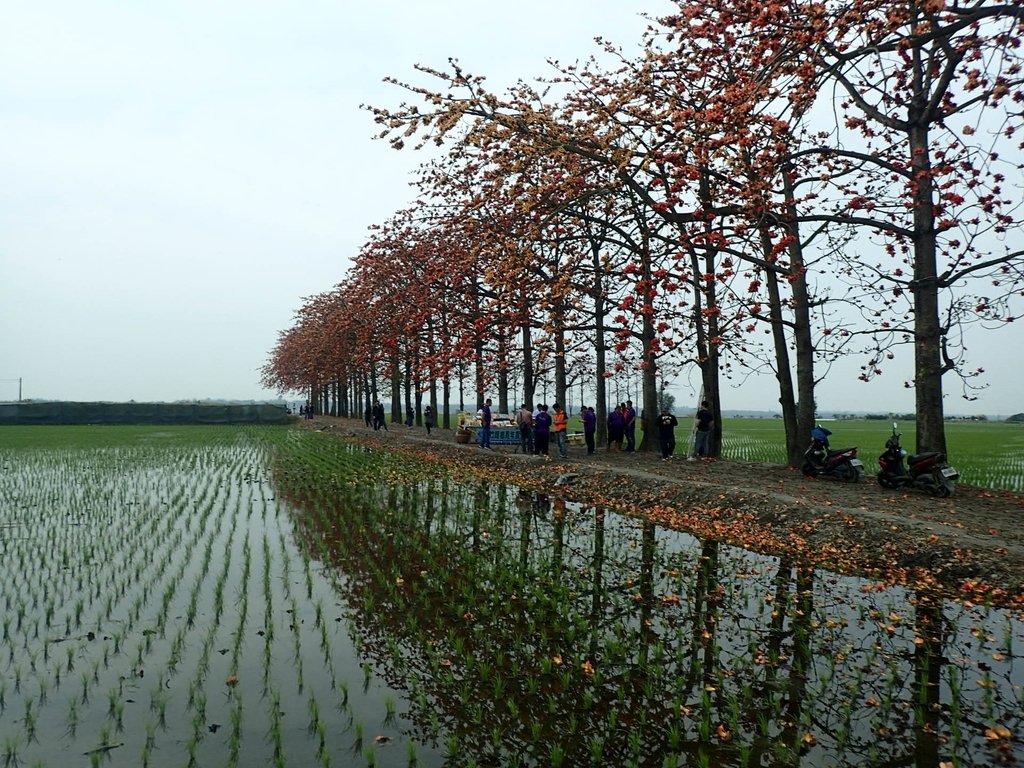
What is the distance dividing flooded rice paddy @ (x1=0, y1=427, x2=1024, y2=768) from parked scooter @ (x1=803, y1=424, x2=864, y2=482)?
20.9 feet

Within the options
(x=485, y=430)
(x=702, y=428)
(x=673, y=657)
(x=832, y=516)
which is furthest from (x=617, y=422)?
(x=673, y=657)

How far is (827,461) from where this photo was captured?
15664mm

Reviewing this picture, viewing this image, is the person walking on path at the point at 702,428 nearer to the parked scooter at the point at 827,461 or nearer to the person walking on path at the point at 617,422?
the person walking on path at the point at 617,422

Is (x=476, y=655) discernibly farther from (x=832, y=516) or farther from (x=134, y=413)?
(x=134, y=413)

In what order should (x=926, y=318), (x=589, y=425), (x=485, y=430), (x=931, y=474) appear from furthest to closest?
(x=485, y=430), (x=589, y=425), (x=926, y=318), (x=931, y=474)

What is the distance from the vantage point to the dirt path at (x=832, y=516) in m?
8.31

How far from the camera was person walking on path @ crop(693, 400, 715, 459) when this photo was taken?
19.8 meters

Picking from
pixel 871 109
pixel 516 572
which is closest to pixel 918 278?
pixel 871 109

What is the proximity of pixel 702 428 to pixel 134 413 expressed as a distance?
55149 millimetres

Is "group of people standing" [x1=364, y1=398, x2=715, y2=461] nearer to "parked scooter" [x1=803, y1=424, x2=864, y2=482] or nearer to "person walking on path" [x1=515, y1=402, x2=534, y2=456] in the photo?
"person walking on path" [x1=515, y1=402, x2=534, y2=456]

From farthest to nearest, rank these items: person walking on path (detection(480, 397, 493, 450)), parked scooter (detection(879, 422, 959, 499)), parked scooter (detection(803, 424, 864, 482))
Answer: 1. person walking on path (detection(480, 397, 493, 450))
2. parked scooter (detection(803, 424, 864, 482))
3. parked scooter (detection(879, 422, 959, 499))

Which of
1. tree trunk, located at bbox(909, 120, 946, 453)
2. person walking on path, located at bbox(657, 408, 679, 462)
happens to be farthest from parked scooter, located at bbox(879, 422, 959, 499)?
person walking on path, located at bbox(657, 408, 679, 462)

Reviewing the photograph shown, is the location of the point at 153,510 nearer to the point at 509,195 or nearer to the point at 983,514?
the point at 509,195

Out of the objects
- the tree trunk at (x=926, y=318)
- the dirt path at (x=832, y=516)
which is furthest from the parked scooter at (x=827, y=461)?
the tree trunk at (x=926, y=318)
